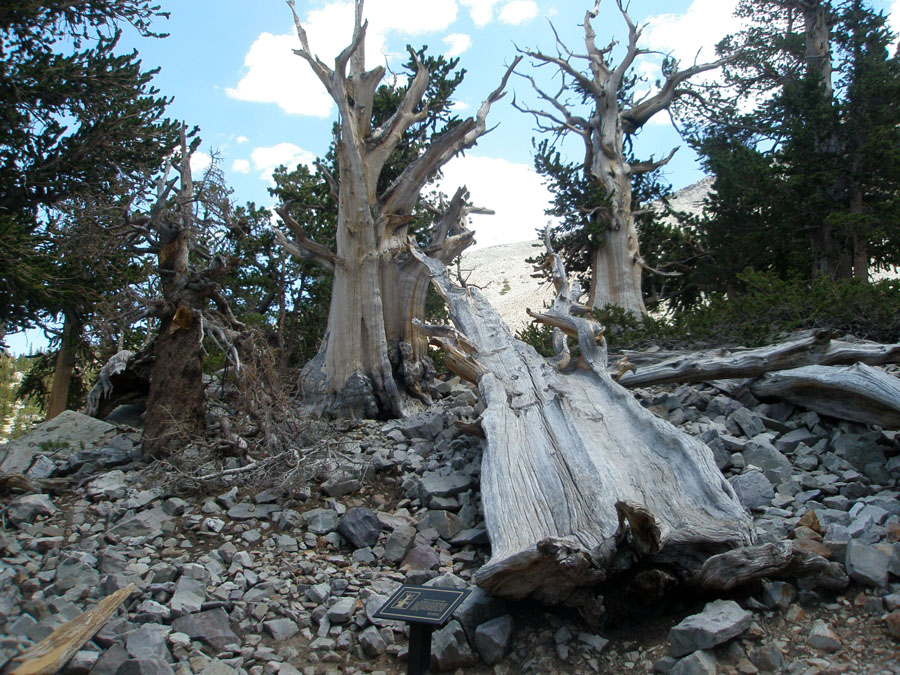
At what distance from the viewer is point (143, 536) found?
409 cm

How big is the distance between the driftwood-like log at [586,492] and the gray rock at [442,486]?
0.56 meters

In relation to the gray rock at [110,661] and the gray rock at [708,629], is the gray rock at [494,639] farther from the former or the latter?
the gray rock at [110,661]

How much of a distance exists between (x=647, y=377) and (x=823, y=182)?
8564 mm

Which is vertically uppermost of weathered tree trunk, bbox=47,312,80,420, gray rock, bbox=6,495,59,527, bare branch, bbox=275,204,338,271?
bare branch, bbox=275,204,338,271

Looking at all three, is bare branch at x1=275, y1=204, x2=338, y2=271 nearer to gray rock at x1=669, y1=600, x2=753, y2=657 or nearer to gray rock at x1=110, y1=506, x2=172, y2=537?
gray rock at x1=110, y1=506, x2=172, y2=537

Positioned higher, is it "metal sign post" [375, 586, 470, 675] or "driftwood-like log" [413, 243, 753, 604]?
"driftwood-like log" [413, 243, 753, 604]

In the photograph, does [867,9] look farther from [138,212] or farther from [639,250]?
[138,212]

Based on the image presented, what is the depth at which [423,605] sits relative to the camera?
272 centimetres

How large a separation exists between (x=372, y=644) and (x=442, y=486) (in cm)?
182

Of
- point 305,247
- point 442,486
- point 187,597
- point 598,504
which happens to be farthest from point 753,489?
point 305,247

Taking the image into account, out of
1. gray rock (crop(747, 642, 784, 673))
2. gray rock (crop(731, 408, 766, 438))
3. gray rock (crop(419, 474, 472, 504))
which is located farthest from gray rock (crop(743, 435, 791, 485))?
gray rock (crop(419, 474, 472, 504))

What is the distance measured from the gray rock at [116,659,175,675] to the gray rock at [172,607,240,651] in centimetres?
37

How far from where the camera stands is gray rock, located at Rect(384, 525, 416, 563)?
13.3 feet

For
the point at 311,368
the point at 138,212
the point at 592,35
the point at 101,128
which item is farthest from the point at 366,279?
the point at 592,35
